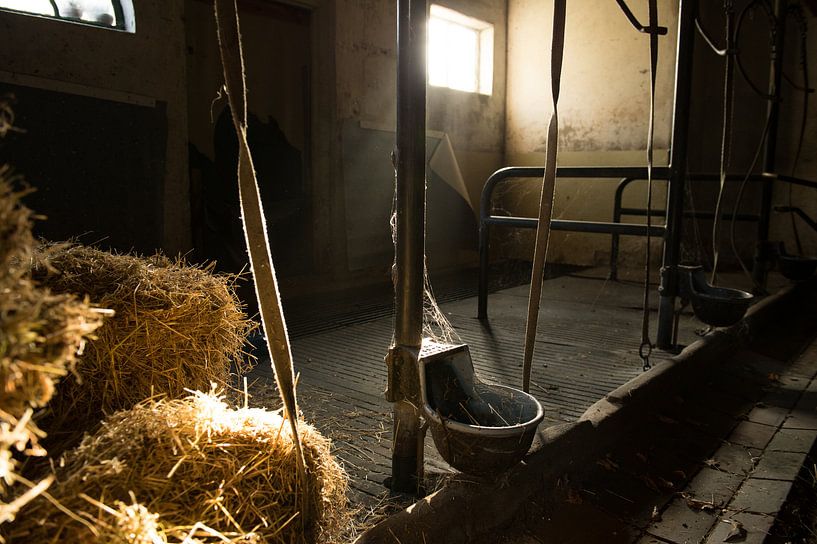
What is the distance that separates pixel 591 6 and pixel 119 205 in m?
5.67

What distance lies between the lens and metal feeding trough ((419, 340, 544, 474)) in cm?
154

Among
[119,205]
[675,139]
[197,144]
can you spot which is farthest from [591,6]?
[119,205]

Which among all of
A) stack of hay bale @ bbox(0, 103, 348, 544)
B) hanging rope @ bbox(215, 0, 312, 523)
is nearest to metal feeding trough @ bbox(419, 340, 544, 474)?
stack of hay bale @ bbox(0, 103, 348, 544)

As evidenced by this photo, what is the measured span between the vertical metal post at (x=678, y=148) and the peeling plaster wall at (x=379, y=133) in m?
3.15

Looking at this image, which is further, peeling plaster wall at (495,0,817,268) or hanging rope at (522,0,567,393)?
peeling plaster wall at (495,0,817,268)

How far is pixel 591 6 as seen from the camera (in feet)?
22.1

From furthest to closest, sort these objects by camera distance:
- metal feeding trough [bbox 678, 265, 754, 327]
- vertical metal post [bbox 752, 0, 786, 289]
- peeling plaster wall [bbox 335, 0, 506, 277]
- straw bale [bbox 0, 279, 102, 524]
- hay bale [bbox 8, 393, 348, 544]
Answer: peeling plaster wall [bbox 335, 0, 506, 277]
vertical metal post [bbox 752, 0, 786, 289]
metal feeding trough [bbox 678, 265, 754, 327]
hay bale [bbox 8, 393, 348, 544]
straw bale [bbox 0, 279, 102, 524]

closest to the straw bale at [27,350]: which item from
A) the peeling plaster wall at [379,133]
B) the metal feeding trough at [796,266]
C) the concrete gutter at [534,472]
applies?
the concrete gutter at [534,472]

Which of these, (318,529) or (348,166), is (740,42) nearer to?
(348,166)

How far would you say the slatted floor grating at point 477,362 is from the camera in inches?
83.2

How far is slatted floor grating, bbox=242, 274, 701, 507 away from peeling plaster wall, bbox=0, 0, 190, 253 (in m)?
1.45

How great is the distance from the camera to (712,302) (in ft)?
10.9

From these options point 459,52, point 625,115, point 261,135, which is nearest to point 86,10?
point 261,135

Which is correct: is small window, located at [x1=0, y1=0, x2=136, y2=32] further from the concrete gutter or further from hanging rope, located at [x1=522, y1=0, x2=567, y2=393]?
the concrete gutter
